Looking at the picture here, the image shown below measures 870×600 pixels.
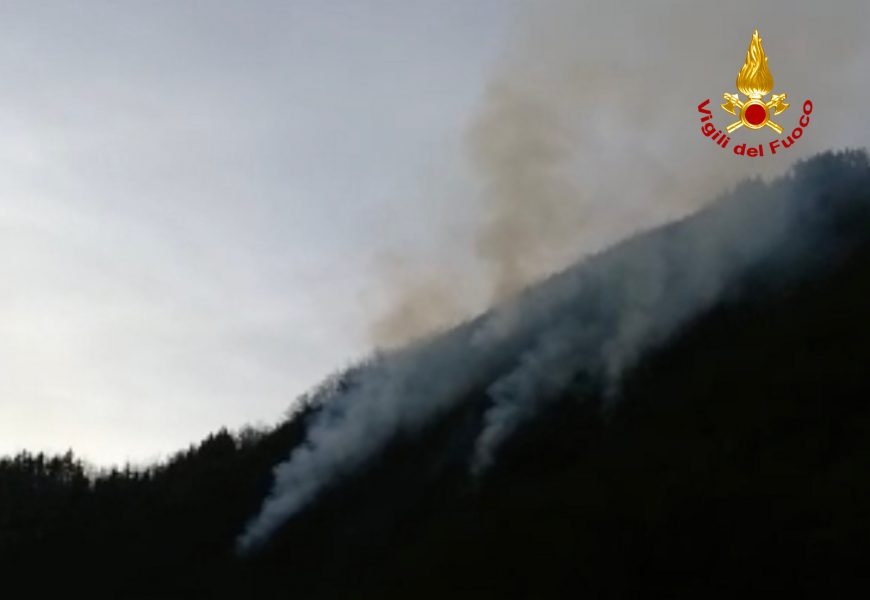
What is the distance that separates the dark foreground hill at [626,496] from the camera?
44.0m

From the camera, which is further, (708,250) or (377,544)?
(708,250)

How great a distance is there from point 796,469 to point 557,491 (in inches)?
565

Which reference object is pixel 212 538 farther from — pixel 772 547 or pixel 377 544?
pixel 772 547

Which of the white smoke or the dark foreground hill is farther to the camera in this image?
the white smoke

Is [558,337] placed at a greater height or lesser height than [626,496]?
greater

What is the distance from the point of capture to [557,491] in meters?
56.9

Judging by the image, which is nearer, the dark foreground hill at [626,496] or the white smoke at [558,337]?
the dark foreground hill at [626,496]

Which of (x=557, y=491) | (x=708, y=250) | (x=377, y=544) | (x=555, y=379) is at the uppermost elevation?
(x=708, y=250)

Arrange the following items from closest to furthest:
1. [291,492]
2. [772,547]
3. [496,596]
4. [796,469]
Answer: [772,547] → [796,469] → [496,596] → [291,492]

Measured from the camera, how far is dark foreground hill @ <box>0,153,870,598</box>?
43969mm

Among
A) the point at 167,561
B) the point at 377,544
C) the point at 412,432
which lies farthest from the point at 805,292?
the point at 167,561

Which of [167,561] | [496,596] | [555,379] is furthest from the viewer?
[167,561]

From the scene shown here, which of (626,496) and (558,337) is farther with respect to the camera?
(558,337)

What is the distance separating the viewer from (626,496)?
5147 centimetres
